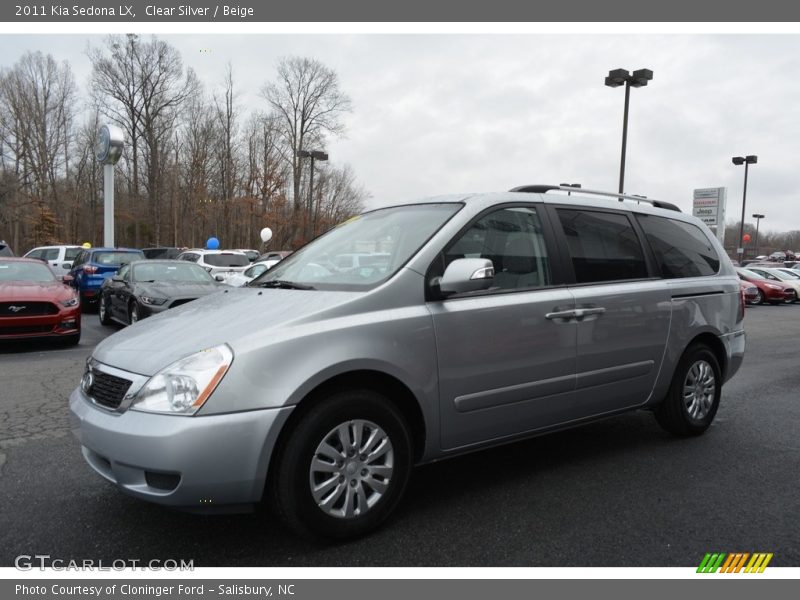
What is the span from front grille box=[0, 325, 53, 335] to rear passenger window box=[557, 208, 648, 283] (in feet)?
26.5

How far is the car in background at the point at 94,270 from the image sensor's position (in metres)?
15.1

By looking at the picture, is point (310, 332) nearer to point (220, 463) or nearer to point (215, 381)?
point (215, 381)

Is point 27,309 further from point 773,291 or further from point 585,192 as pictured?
point 773,291

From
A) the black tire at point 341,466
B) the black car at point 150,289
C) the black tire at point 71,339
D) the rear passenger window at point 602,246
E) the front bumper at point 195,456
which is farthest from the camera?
the black car at point 150,289

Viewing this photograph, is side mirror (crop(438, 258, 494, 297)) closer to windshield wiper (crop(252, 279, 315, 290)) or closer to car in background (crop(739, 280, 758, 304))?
windshield wiper (crop(252, 279, 315, 290))

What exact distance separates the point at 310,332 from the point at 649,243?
9.66 feet

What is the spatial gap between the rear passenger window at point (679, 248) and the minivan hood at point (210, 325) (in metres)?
2.67

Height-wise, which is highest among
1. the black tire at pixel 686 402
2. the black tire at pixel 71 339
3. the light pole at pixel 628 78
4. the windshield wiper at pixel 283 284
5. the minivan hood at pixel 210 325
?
Result: the light pole at pixel 628 78

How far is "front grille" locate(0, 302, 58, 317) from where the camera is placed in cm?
870

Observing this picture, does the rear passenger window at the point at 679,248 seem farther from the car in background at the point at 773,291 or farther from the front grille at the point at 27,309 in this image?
the car in background at the point at 773,291

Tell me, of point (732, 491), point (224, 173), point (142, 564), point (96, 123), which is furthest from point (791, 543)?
point (96, 123)

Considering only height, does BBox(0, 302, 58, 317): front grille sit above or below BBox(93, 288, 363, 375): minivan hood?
below

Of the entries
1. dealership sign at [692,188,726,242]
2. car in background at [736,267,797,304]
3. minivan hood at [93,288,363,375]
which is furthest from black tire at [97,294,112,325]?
dealership sign at [692,188,726,242]

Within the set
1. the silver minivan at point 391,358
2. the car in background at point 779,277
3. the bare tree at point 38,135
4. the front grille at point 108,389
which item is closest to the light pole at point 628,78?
the car in background at point 779,277
